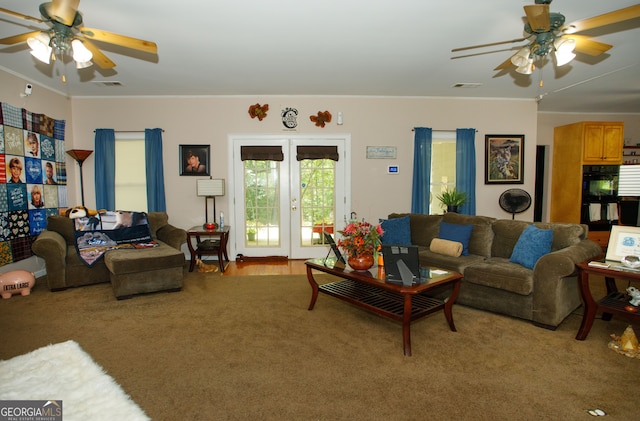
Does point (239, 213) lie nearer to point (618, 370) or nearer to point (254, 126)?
point (254, 126)

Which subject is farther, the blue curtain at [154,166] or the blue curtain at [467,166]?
the blue curtain at [467,166]

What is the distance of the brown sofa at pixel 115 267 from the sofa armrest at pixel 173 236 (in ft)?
1.21

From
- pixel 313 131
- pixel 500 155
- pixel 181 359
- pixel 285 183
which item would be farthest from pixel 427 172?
pixel 181 359

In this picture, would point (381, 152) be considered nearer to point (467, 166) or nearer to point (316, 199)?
point (316, 199)

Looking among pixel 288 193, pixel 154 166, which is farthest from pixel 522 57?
pixel 154 166

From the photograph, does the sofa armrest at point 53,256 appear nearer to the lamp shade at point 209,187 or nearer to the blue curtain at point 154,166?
the blue curtain at point 154,166

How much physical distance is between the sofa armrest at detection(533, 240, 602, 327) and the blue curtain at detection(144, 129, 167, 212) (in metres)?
5.03

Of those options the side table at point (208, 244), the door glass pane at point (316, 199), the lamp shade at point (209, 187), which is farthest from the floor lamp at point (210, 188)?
the door glass pane at point (316, 199)

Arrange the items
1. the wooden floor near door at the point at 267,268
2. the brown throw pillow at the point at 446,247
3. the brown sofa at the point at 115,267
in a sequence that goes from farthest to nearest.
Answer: the wooden floor near door at the point at 267,268, the brown throw pillow at the point at 446,247, the brown sofa at the point at 115,267

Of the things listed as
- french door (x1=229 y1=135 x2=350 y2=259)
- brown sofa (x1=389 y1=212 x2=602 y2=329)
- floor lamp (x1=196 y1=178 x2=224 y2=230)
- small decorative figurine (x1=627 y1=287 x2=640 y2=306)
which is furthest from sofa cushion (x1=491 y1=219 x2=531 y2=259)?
floor lamp (x1=196 y1=178 x2=224 y2=230)

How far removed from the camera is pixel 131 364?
239 cm

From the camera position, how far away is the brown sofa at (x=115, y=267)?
12.1 feet

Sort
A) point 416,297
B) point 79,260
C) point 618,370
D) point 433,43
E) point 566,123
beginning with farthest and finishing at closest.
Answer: point 566,123
point 79,260
point 433,43
point 416,297
point 618,370

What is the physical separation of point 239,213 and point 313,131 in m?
1.79
